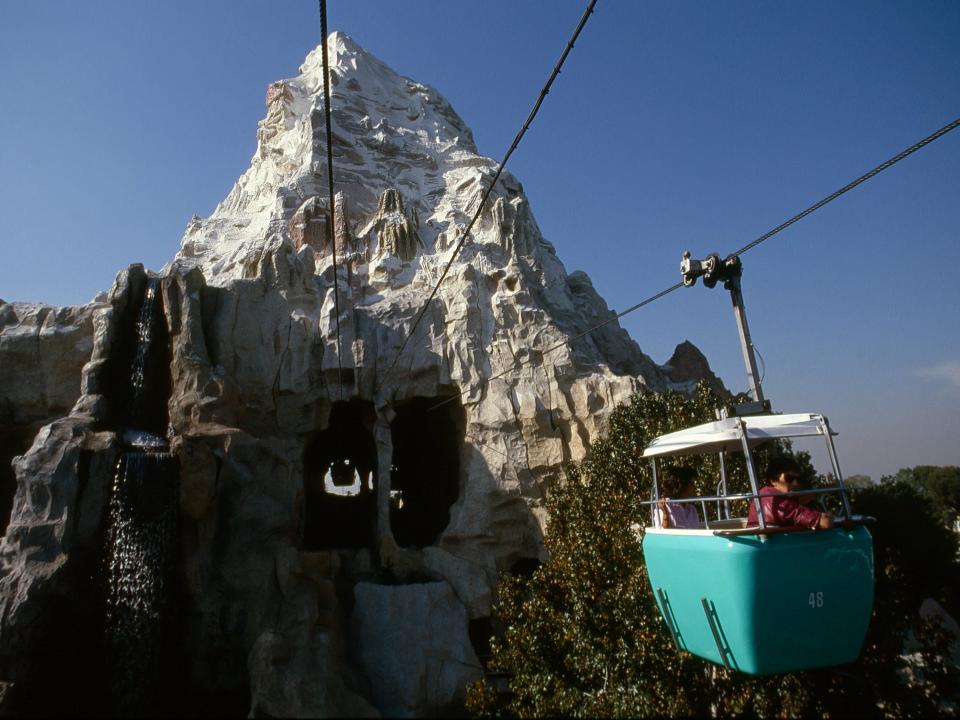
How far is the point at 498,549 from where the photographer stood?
16734mm

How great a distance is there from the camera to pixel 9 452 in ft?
53.6

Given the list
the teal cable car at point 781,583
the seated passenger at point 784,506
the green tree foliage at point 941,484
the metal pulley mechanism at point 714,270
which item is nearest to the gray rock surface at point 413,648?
the teal cable car at point 781,583

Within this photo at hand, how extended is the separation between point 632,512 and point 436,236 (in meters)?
15.4

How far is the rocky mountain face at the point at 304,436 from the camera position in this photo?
1084cm

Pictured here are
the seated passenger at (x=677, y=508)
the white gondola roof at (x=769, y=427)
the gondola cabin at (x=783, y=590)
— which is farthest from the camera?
the seated passenger at (x=677, y=508)

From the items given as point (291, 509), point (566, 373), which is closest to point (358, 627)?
point (291, 509)

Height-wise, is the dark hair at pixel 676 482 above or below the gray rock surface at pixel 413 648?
above

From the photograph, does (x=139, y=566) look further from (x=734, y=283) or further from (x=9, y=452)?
(x=734, y=283)

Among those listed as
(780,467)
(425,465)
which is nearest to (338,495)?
(425,465)

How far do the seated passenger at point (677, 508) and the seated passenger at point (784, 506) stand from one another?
108cm

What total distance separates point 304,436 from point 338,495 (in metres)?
6.51

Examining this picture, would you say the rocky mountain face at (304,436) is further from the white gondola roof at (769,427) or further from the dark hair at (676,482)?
the dark hair at (676,482)

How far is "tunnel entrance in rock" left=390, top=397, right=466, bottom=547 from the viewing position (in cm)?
1994

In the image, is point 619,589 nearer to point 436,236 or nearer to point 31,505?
point 31,505
